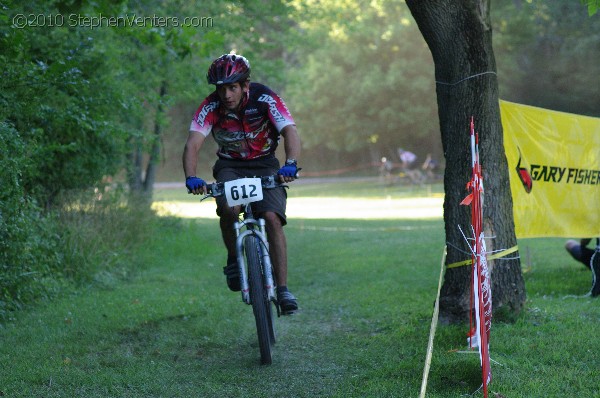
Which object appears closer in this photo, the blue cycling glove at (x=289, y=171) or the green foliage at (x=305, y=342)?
the green foliage at (x=305, y=342)

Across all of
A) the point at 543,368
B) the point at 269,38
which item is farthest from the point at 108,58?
the point at 269,38

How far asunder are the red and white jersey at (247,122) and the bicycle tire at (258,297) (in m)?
0.91

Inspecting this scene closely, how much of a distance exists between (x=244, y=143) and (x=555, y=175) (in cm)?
426

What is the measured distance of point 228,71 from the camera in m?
6.90

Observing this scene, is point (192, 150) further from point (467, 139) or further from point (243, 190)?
point (467, 139)

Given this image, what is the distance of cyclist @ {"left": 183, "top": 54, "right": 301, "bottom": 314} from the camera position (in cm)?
691

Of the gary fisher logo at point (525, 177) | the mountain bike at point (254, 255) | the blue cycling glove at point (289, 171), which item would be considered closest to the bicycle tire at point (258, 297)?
the mountain bike at point (254, 255)

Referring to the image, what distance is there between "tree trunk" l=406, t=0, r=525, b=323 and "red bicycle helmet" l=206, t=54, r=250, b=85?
5.52ft

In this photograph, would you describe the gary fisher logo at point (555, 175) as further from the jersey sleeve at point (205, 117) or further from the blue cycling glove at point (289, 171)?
the jersey sleeve at point (205, 117)

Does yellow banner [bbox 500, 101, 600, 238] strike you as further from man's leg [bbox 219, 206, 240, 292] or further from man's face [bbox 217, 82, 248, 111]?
man's leg [bbox 219, 206, 240, 292]

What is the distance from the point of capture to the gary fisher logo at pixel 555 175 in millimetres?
9609


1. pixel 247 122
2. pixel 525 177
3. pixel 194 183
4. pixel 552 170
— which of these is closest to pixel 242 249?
pixel 194 183

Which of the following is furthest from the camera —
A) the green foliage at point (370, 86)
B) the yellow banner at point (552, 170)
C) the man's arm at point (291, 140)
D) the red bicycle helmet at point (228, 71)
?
the green foliage at point (370, 86)

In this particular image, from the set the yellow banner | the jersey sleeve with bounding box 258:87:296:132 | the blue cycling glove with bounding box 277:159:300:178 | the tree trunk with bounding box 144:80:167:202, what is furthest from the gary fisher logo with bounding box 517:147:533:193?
the tree trunk with bounding box 144:80:167:202
